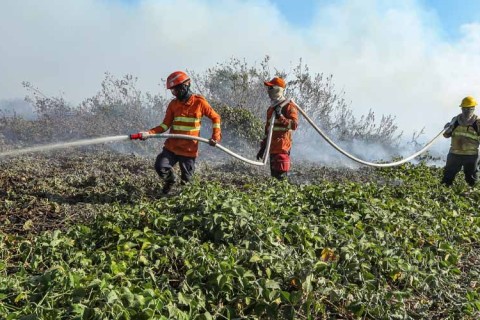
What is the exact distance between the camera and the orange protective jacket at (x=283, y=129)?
6.77 m

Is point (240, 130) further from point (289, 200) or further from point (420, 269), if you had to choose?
point (420, 269)

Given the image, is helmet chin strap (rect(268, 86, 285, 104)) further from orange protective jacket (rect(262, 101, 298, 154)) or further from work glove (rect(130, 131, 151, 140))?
work glove (rect(130, 131, 151, 140))

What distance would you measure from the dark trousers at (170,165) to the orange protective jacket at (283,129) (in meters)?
1.21

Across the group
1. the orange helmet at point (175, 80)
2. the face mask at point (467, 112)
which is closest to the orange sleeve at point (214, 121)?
the orange helmet at point (175, 80)

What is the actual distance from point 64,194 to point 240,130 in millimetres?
5989

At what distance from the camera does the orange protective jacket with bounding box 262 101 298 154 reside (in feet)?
22.2

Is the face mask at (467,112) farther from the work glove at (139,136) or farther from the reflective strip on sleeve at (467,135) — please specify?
the work glove at (139,136)

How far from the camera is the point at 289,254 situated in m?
3.25

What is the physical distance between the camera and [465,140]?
7484 mm

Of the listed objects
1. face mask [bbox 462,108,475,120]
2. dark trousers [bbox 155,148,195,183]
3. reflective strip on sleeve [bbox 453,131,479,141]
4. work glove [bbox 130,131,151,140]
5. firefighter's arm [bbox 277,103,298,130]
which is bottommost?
dark trousers [bbox 155,148,195,183]

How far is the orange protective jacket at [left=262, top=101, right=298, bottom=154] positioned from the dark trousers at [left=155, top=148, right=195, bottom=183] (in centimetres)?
121

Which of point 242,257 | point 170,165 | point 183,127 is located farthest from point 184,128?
point 242,257

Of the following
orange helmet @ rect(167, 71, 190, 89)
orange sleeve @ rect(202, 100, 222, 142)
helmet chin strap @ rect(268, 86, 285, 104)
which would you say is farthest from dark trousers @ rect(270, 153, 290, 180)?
orange helmet @ rect(167, 71, 190, 89)

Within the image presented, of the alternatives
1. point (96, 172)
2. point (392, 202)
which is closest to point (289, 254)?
point (392, 202)
